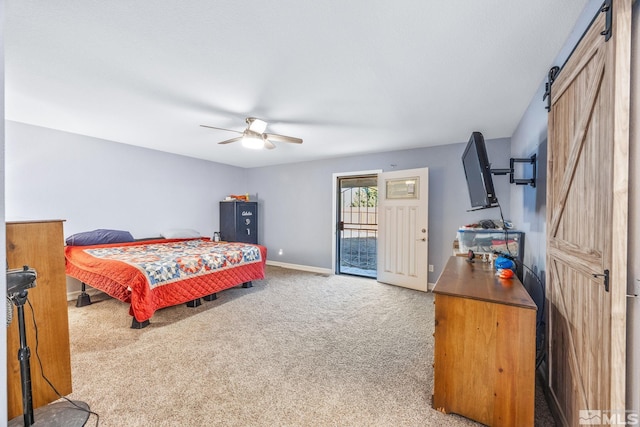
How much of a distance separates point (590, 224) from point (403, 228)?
3041mm

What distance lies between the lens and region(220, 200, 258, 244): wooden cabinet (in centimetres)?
540

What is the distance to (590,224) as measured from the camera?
1.16 m

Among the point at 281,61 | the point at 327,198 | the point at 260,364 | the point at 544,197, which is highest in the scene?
the point at 281,61

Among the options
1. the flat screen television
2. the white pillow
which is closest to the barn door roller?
the flat screen television

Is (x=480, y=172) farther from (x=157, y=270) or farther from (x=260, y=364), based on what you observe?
(x=157, y=270)

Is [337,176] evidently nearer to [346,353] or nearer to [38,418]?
[346,353]

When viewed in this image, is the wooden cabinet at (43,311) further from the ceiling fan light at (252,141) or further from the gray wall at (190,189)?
the gray wall at (190,189)

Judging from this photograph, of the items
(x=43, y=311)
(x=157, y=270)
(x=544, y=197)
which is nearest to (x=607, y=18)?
(x=544, y=197)

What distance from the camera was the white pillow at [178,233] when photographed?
4.57m

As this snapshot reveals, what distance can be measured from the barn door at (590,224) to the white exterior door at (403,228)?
2.30 m

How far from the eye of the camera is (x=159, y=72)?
1.96m

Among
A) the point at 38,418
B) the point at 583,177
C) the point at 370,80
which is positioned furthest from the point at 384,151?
the point at 38,418

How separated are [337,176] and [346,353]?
11.1ft

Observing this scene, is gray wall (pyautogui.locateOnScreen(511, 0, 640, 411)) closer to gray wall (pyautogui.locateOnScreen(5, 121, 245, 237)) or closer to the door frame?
the door frame
